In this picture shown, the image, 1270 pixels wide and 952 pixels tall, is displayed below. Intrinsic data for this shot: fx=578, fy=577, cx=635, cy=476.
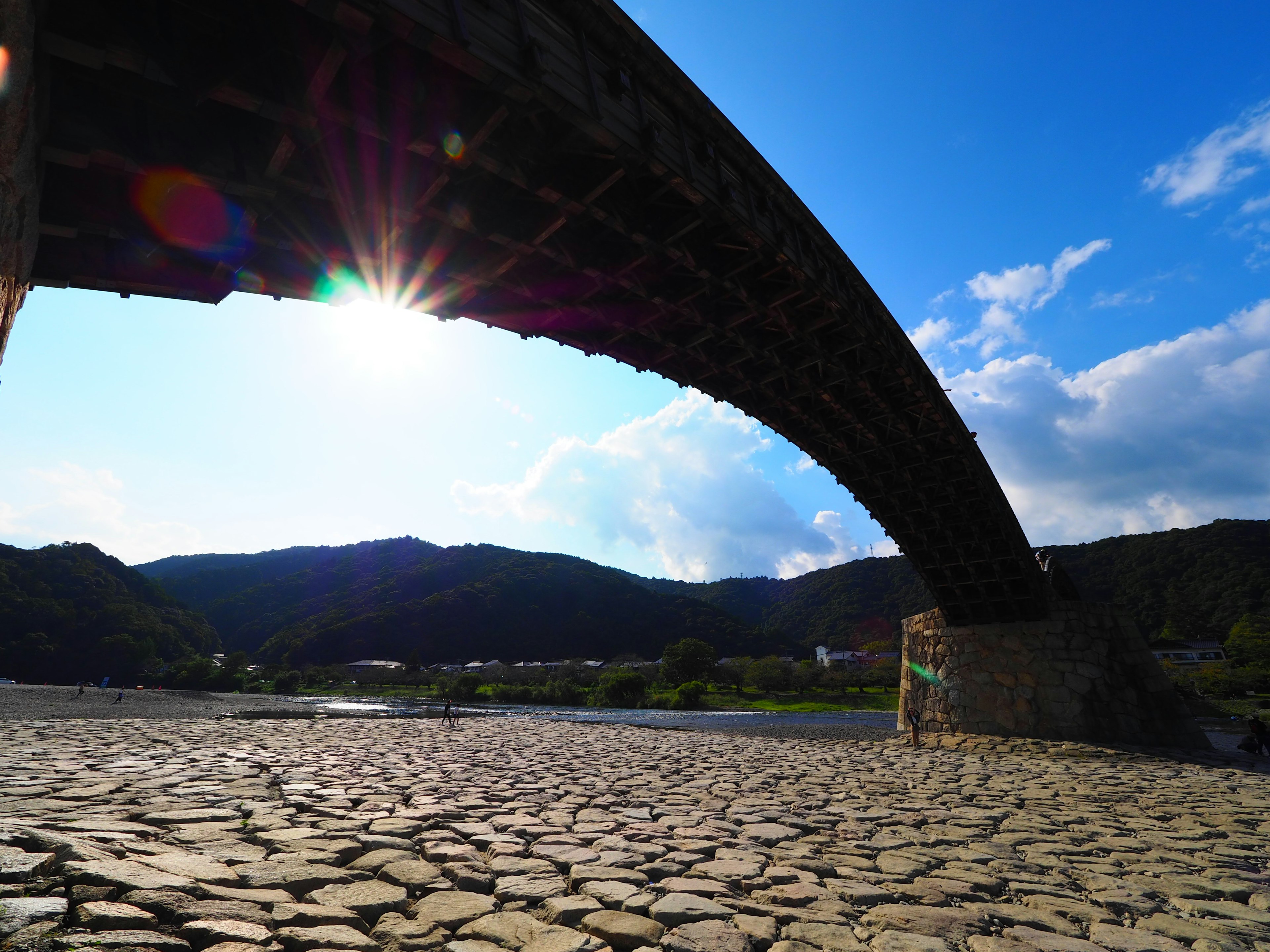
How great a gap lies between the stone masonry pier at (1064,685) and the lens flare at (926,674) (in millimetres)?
253

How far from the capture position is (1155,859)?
5.64 m

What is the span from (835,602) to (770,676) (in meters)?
54.5

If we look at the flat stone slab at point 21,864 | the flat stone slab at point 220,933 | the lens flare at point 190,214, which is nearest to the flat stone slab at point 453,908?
the flat stone slab at point 220,933

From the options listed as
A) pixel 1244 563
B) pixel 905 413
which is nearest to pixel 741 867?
pixel 905 413

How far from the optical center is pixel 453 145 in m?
7.07

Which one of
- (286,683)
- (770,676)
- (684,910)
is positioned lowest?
(286,683)

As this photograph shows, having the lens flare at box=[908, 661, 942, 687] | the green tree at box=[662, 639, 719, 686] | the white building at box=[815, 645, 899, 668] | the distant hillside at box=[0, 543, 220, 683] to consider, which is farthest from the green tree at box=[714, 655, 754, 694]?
the distant hillside at box=[0, 543, 220, 683]

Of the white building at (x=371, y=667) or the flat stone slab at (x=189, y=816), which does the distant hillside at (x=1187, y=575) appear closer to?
the flat stone slab at (x=189, y=816)

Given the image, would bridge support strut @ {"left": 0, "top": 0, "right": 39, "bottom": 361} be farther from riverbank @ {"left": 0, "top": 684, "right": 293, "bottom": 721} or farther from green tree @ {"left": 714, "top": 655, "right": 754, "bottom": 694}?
green tree @ {"left": 714, "top": 655, "right": 754, "bottom": 694}

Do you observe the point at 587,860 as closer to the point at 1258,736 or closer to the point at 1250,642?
the point at 1258,736

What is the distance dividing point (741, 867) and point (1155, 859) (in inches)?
175

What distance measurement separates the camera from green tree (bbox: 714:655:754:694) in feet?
233

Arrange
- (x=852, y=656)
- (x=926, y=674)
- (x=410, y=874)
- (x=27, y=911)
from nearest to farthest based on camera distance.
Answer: (x=27, y=911), (x=410, y=874), (x=926, y=674), (x=852, y=656)

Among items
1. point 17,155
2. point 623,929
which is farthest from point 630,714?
point 17,155
